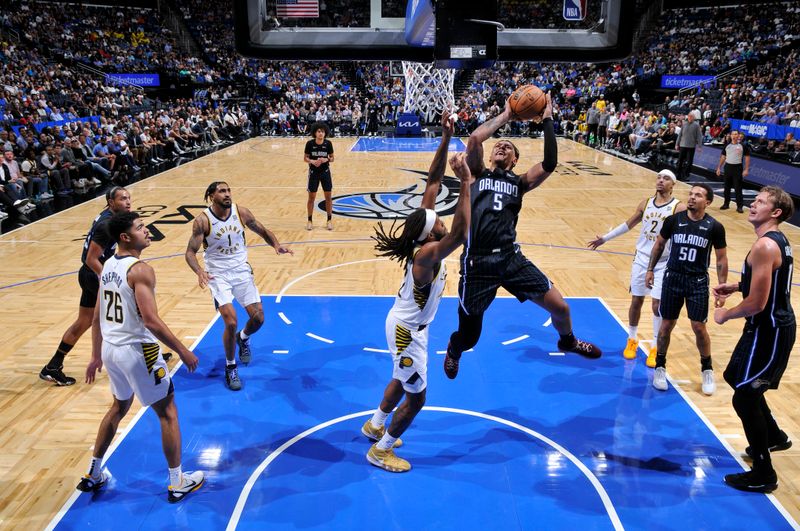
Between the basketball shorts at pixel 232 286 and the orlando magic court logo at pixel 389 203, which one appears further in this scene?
the orlando magic court logo at pixel 389 203

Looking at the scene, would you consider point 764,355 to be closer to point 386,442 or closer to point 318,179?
point 386,442

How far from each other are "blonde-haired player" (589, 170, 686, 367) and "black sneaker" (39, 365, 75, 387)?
4695 mm

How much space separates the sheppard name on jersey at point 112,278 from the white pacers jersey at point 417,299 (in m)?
1.64

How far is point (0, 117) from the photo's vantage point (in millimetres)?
16266

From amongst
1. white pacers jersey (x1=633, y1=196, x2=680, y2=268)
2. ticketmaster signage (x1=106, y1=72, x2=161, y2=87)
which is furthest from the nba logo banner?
ticketmaster signage (x1=106, y1=72, x2=161, y2=87)

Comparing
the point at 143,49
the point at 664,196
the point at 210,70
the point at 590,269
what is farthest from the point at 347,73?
the point at 664,196

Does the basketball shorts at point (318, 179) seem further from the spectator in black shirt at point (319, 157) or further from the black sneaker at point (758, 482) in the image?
the black sneaker at point (758, 482)

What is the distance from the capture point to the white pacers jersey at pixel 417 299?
395 cm

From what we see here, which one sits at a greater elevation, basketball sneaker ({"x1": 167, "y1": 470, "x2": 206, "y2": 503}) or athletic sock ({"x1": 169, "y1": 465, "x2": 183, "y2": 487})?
athletic sock ({"x1": 169, "y1": 465, "x2": 183, "y2": 487})

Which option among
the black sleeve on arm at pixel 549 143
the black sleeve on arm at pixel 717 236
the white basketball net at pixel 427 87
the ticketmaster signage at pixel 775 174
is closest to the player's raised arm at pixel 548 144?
the black sleeve on arm at pixel 549 143

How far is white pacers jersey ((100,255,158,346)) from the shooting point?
359 cm

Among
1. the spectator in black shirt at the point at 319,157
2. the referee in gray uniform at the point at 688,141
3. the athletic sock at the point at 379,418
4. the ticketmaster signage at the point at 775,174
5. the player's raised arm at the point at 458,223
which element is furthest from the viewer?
the referee in gray uniform at the point at 688,141

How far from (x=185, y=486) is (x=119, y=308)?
1174 mm

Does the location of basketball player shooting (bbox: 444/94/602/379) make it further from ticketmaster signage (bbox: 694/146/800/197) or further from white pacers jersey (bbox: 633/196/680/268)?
ticketmaster signage (bbox: 694/146/800/197)
